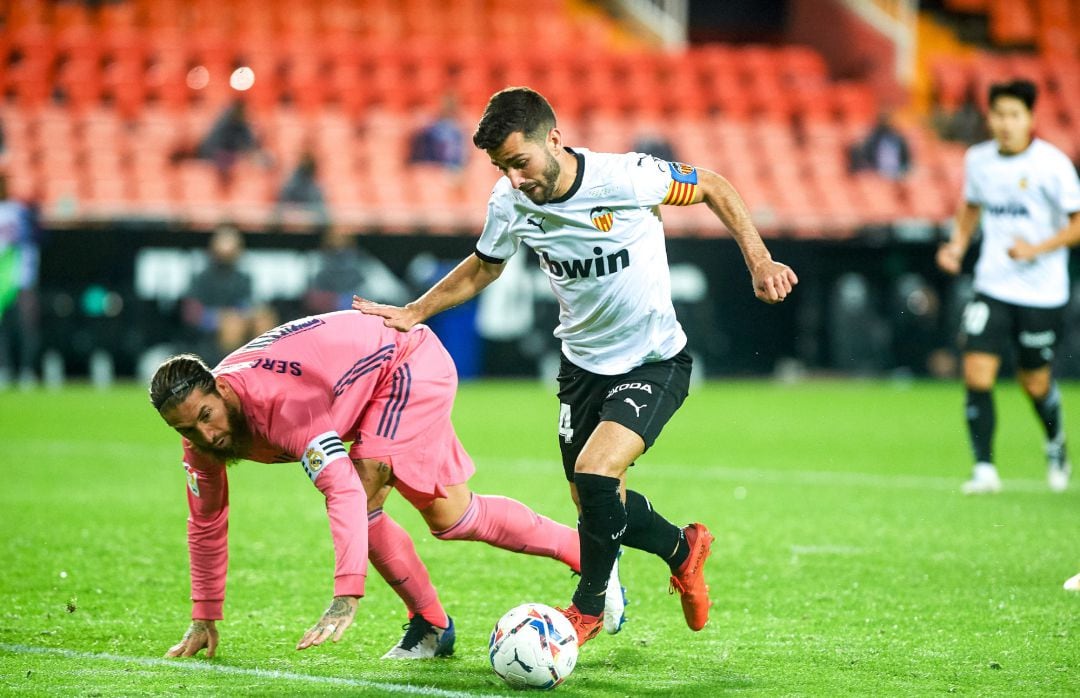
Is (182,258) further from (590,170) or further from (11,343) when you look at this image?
(590,170)

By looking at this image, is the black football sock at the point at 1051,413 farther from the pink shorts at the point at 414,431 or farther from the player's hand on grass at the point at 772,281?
the pink shorts at the point at 414,431

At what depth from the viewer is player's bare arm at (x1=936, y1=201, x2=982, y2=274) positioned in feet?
29.7

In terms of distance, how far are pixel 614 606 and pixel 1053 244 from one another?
4792mm

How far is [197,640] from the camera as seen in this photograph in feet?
16.5

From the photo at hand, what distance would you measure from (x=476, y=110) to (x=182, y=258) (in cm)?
580

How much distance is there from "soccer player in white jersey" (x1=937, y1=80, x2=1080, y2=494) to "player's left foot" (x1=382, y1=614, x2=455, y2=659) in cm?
497

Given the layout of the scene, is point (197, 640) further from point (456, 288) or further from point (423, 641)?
point (456, 288)

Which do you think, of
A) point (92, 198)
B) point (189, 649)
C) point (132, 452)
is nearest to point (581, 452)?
point (189, 649)

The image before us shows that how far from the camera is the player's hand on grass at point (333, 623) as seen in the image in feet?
13.6

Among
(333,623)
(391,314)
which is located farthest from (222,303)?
(333,623)

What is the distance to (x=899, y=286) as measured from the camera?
1833 cm

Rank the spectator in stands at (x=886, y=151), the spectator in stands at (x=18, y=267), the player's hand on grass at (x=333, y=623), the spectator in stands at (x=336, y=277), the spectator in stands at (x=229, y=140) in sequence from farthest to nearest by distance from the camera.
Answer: the spectator in stands at (x=886, y=151), the spectator in stands at (x=229, y=140), the spectator in stands at (x=18, y=267), the spectator in stands at (x=336, y=277), the player's hand on grass at (x=333, y=623)

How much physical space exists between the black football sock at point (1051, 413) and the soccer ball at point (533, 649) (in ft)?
18.1

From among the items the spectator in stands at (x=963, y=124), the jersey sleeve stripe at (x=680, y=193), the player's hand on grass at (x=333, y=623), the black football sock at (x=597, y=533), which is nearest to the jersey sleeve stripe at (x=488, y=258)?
the jersey sleeve stripe at (x=680, y=193)
